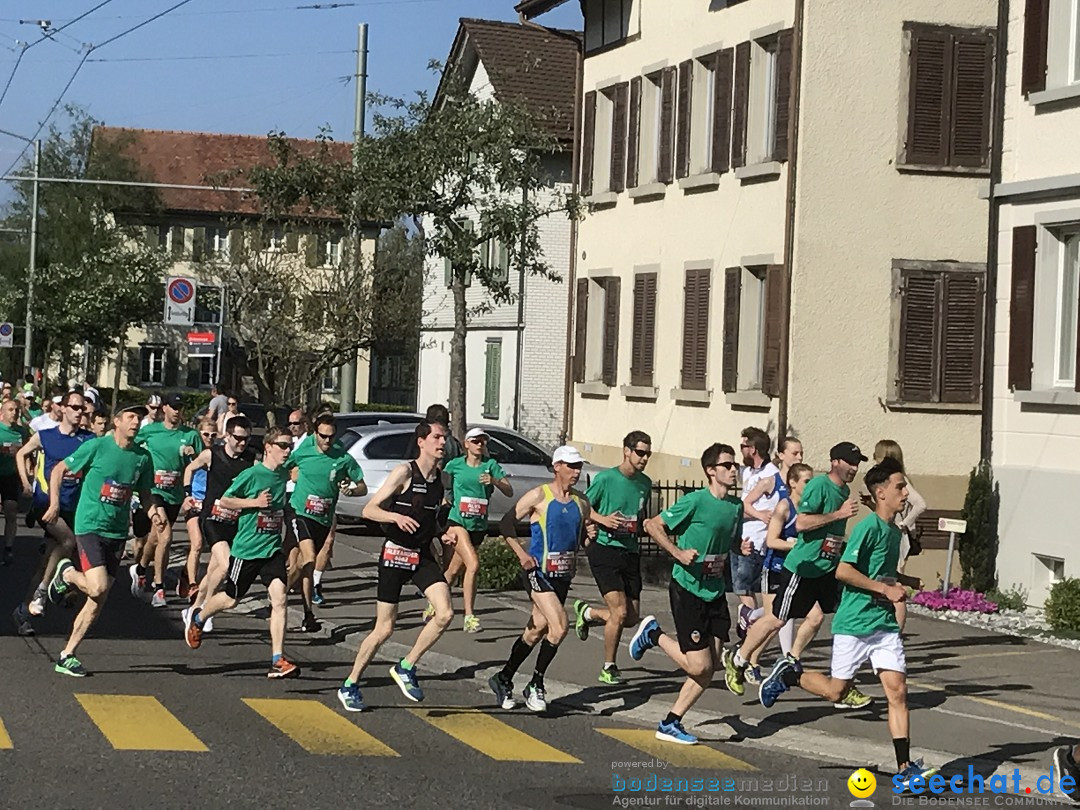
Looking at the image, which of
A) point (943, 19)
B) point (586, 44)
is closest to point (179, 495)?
point (943, 19)

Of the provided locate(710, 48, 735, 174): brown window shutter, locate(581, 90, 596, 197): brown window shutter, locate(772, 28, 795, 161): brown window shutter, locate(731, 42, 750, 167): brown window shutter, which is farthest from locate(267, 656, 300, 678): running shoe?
locate(581, 90, 596, 197): brown window shutter

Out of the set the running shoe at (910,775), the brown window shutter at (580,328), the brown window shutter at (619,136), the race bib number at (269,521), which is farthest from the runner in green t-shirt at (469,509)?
the brown window shutter at (580,328)

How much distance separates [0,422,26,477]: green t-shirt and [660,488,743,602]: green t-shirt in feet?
35.6

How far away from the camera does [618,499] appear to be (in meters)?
13.3

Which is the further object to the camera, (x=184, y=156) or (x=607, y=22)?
(x=184, y=156)

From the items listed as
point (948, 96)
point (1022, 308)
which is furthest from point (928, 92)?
point (1022, 308)

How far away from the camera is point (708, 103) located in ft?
85.9

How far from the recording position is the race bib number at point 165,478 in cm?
1831

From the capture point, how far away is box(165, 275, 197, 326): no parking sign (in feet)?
93.8

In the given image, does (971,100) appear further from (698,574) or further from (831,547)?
(698,574)

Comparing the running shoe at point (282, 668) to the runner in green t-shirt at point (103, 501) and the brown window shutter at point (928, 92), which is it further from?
the brown window shutter at point (928, 92)

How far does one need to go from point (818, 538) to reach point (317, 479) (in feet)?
16.1

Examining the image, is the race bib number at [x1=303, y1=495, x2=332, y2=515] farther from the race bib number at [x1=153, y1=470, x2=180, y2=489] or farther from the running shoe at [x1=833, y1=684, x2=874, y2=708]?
the running shoe at [x1=833, y1=684, x2=874, y2=708]

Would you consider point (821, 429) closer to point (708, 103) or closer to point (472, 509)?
point (708, 103)
